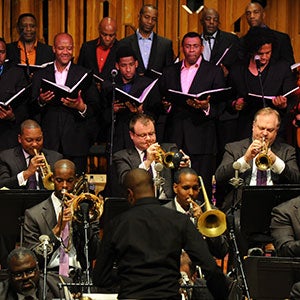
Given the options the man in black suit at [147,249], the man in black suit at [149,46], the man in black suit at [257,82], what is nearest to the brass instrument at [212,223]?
the man in black suit at [147,249]

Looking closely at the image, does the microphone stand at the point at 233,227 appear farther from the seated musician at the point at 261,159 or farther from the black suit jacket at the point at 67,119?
the black suit jacket at the point at 67,119

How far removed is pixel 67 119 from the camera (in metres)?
9.77

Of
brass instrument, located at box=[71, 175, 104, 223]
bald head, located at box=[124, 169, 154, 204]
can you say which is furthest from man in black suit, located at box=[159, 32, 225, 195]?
bald head, located at box=[124, 169, 154, 204]

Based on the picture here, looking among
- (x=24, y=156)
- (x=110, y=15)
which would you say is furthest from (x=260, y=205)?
(x=110, y=15)

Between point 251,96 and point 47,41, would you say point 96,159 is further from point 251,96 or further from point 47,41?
point 251,96

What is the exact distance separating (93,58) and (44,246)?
3.74 m

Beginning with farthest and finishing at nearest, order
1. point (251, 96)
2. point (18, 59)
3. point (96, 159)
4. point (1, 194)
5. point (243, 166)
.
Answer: point (96, 159) < point (18, 59) < point (251, 96) < point (243, 166) < point (1, 194)

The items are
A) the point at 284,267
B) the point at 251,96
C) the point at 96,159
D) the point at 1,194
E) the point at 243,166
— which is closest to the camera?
the point at 284,267

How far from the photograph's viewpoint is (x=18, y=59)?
34.1 feet

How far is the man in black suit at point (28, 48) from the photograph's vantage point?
1033 cm

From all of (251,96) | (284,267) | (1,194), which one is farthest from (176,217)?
(251,96)

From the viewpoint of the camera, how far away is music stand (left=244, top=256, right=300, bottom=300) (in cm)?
665

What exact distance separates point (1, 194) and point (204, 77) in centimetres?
262

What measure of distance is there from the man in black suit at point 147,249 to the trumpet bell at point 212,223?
1564mm
